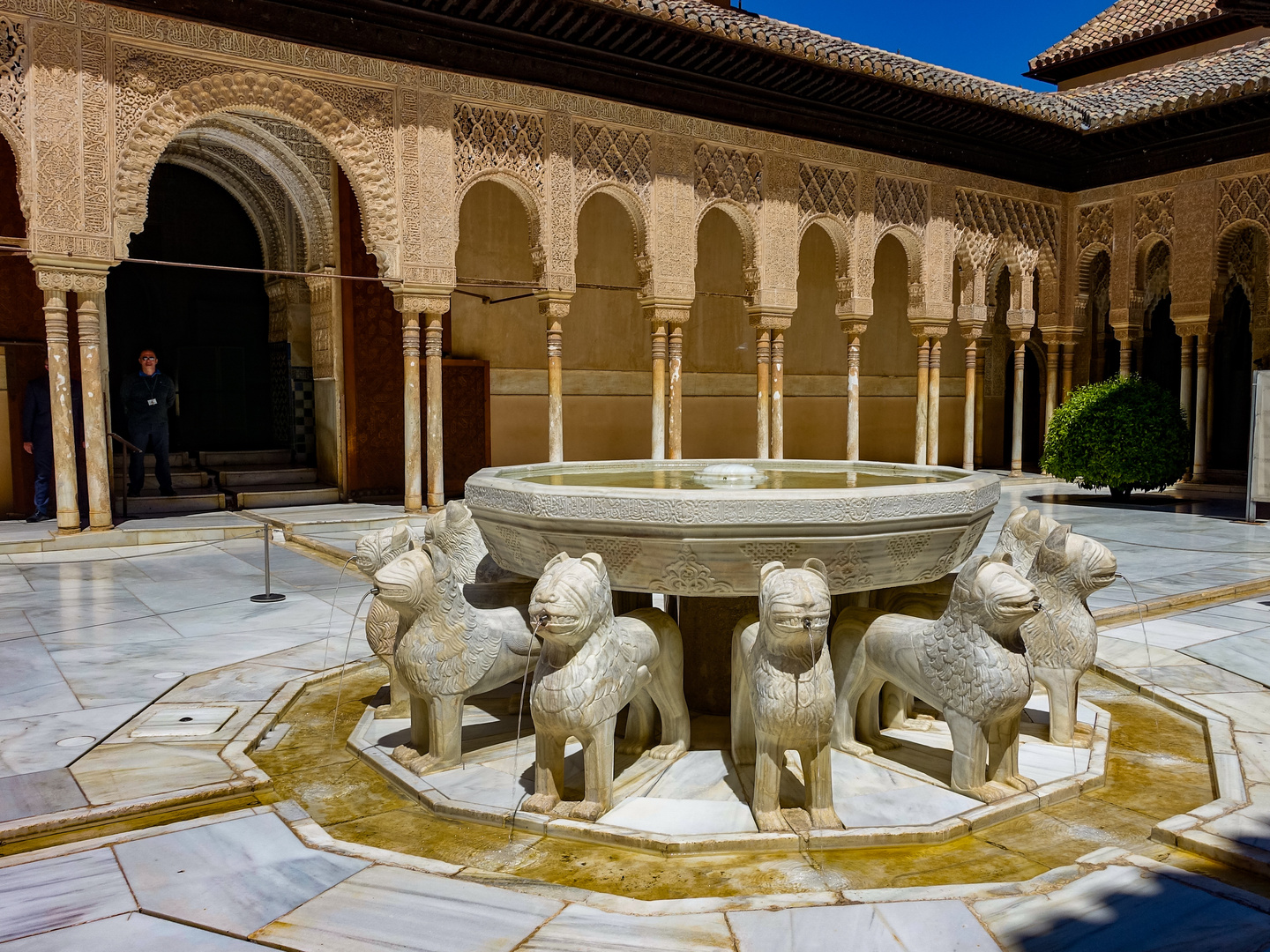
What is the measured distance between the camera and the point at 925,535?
11.2ft

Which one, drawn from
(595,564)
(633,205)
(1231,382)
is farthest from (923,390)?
(595,564)

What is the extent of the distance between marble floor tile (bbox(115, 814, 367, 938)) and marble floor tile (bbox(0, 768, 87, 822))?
0.41m

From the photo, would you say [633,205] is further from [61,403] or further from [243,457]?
[61,403]

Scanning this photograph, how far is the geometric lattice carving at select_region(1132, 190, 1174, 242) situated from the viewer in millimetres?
14734

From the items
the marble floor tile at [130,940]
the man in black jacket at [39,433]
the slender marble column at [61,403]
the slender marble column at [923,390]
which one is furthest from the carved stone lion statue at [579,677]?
the slender marble column at [923,390]

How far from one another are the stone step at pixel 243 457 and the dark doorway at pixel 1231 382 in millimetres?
14728

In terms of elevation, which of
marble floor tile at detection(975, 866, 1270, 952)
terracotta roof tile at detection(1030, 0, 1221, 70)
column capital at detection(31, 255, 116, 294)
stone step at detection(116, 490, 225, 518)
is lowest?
marble floor tile at detection(975, 866, 1270, 952)

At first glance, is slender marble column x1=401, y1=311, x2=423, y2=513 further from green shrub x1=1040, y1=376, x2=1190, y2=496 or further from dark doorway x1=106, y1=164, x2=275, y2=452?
green shrub x1=1040, y1=376, x2=1190, y2=496

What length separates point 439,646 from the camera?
3.30 metres

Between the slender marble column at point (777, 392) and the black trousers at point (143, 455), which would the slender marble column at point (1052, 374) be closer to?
the slender marble column at point (777, 392)

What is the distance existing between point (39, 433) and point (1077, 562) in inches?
360

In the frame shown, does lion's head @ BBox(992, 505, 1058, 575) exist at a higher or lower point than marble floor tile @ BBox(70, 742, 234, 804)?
higher

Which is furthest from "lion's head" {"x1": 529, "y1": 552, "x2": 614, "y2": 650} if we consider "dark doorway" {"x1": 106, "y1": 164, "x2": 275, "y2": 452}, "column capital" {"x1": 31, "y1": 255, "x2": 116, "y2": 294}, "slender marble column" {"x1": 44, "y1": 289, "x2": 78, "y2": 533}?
"dark doorway" {"x1": 106, "y1": 164, "x2": 275, "y2": 452}

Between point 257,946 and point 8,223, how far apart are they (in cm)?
959
